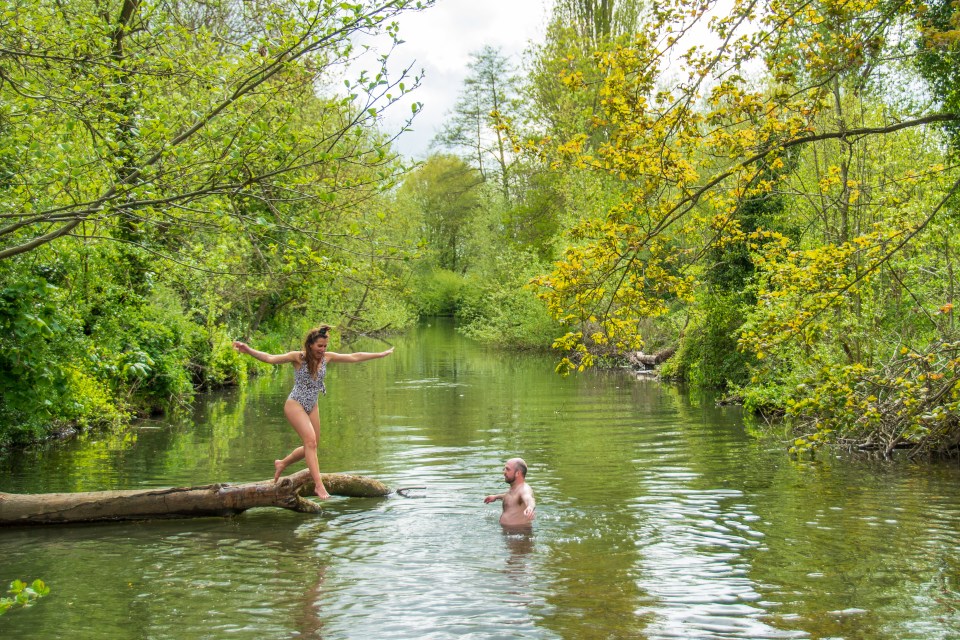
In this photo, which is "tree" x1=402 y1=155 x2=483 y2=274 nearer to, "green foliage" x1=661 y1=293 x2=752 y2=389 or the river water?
"green foliage" x1=661 y1=293 x2=752 y2=389

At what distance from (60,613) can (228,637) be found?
164cm

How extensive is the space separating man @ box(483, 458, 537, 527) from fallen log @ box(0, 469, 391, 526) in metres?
2.45

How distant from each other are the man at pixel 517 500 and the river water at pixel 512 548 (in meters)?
0.21

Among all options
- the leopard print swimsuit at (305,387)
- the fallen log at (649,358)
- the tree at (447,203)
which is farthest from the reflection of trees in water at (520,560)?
the tree at (447,203)

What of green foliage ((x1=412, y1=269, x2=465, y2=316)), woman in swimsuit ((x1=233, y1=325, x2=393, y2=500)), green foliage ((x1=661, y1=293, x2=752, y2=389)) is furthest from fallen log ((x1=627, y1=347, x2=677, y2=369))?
green foliage ((x1=412, y1=269, x2=465, y2=316))

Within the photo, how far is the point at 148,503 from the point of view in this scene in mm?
10242

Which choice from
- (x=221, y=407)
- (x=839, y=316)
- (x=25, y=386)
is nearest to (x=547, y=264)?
(x=221, y=407)

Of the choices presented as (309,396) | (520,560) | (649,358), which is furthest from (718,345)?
(520,560)

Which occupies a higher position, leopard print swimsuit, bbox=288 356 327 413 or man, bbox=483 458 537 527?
leopard print swimsuit, bbox=288 356 327 413

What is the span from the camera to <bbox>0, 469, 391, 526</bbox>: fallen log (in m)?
10.1

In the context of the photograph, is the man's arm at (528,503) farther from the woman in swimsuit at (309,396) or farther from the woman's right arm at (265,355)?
the woman's right arm at (265,355)

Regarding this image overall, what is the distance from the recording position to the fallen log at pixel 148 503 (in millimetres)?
10062

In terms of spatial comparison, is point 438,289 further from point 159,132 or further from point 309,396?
point 159,132

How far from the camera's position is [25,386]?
44.9 ft
